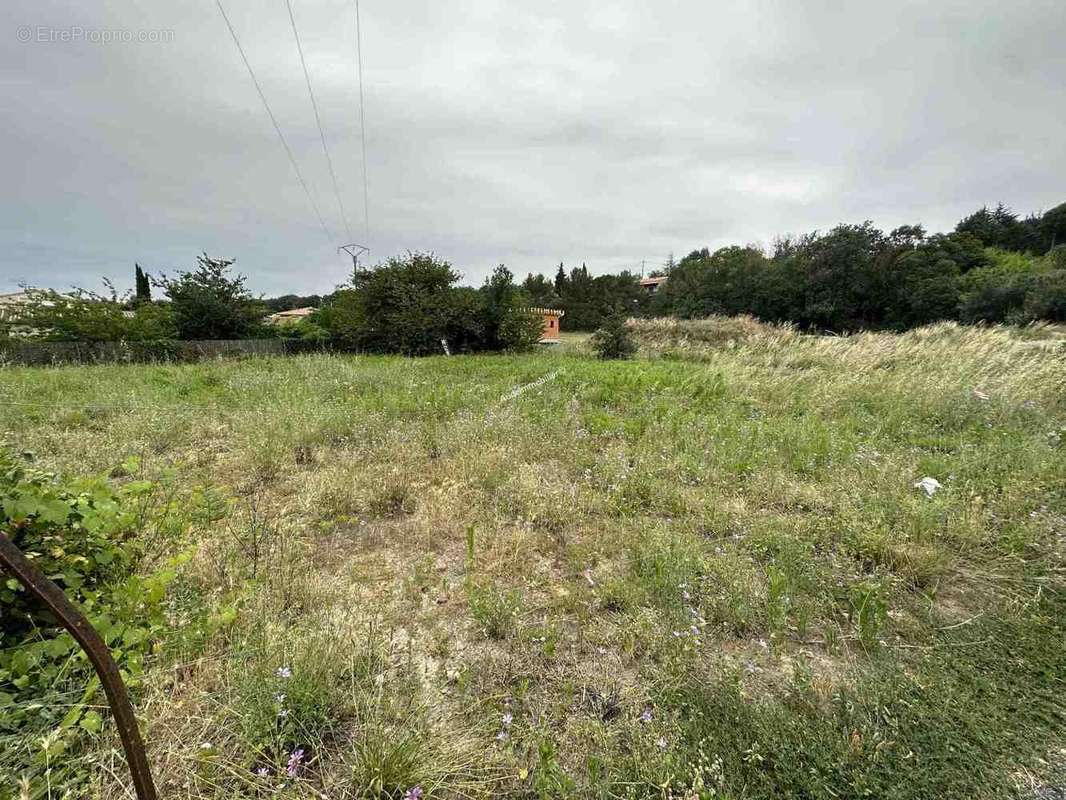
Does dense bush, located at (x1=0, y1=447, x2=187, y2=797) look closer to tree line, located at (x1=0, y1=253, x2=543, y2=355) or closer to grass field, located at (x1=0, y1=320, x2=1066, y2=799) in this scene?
grass field, located at (x1=0, y1=320, x2=1066, y2=799)

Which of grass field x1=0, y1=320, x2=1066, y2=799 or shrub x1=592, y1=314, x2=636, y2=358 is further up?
shrub x1=592, y1=314, x2=636, y2=358

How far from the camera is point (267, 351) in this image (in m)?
16.5

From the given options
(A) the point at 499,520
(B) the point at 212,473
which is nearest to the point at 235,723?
(A) the point at 499,520

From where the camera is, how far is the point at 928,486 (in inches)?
125

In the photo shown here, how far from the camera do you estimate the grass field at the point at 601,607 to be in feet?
4.31

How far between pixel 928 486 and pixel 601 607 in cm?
306

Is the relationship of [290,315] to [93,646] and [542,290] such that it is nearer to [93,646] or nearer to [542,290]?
[542,290]

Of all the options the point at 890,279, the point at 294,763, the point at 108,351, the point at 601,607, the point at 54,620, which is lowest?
the point at 601,607

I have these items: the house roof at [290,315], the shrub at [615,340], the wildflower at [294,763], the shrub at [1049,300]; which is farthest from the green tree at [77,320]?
the shrub at [1049,300]

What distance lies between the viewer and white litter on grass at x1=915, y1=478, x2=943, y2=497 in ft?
10.2

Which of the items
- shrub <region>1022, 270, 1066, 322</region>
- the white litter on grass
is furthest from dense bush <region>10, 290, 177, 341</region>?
shrub <region>1022, 270, 1066, 322</region>

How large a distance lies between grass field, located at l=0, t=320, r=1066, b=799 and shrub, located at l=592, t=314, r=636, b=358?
1057 cm

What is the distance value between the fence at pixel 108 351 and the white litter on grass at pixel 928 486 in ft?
54.9

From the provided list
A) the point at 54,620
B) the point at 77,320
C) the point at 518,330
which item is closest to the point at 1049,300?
the point at 518,330
